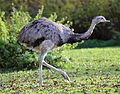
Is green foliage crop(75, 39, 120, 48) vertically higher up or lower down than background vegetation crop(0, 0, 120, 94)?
lower down

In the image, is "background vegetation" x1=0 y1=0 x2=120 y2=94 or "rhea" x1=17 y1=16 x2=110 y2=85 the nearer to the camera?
"background vegetation" x1=0 y1=0 x2=120 y2=94

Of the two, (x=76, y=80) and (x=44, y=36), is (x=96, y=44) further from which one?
(x=44, y=36)

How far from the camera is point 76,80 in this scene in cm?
1171

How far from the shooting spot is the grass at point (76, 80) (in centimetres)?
980

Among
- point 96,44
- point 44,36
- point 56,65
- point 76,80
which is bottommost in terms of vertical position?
point 96,44

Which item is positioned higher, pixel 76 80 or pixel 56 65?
pixel 76 80

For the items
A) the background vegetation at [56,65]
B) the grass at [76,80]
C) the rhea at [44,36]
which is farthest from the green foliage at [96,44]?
the rhea at [44,36]

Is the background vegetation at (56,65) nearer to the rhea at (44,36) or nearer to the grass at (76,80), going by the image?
the grass at (76,80)

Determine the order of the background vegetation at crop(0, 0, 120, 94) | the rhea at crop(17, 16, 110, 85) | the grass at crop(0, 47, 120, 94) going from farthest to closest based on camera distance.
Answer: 1. the rhea at crop(17, 16, 110, 85)
2. the background vegetation at crop(0, 0, 120, 94)
3. the grass at crop(0, 47, 120, 94)

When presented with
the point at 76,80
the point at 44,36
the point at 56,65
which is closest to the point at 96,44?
the point at 56,65

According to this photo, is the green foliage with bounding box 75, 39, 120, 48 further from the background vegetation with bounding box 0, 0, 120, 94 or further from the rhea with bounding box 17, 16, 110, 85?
the rhea with bounding box 17, 16, 110, 85

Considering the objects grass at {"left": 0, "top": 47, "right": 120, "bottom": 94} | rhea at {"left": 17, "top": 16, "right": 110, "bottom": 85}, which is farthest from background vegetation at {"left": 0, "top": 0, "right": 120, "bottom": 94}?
rhea at {"left": 17, "top": 16, "right": 110, "bottom": 85}

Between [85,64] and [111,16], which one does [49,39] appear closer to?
[85,64]

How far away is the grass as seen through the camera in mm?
9797
